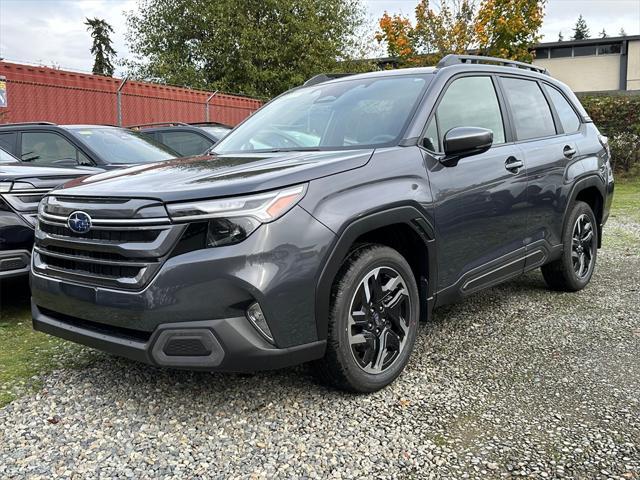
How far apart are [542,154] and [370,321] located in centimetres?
219

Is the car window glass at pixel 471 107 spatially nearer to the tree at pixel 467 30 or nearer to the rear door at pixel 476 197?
the rear door at pixel 476 197

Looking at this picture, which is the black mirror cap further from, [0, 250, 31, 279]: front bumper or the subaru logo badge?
[0, 250, 31, 279]: front bumper

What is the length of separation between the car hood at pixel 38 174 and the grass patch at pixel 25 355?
104 cm

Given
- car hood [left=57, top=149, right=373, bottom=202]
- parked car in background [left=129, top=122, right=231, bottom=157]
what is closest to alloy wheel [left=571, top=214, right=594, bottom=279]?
car hood [left=57, top=149, right=373, bottom=202]

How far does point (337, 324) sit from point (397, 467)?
28.1 inches

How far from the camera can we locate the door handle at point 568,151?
15.6ft

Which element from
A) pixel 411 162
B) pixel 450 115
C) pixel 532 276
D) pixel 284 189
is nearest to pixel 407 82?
pixel 450 115

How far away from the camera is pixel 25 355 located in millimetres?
3756

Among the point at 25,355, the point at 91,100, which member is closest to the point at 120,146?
the point at 25,355

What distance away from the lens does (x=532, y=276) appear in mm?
5859

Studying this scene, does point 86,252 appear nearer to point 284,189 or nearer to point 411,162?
point 284,189

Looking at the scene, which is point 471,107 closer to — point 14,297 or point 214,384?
point 214,384

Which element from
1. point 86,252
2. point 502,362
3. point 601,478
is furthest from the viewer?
point 502,362

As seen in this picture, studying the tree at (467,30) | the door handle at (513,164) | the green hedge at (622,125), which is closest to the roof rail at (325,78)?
the door handle at (513,164)
